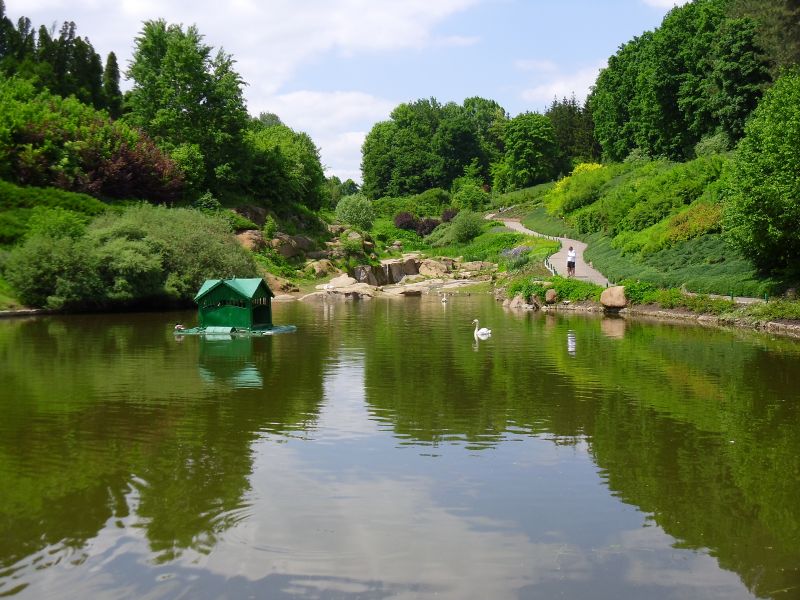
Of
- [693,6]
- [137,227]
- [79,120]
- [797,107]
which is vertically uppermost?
[693,6]

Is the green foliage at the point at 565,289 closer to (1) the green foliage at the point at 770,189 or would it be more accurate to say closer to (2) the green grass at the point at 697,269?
(2) the green grass at the point at 697,269

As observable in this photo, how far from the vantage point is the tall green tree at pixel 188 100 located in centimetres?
6981

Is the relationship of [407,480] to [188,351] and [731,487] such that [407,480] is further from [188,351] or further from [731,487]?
[188,351]

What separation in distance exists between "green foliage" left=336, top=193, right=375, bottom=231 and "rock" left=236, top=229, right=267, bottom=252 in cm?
2670

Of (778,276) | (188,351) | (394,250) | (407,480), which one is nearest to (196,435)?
(407,480)

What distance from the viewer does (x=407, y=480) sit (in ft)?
38.1

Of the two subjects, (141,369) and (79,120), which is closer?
(141,369)

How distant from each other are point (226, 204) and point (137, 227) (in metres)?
24.1

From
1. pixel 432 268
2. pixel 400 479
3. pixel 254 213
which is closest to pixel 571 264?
pixel 432 268

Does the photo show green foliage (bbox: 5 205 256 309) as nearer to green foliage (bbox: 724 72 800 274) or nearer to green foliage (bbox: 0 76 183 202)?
green foliage (bbox: 0 76 183 202)

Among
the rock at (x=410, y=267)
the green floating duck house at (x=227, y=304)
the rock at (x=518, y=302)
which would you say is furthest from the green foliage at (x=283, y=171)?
the green floating duck house at (x=227, y=304)

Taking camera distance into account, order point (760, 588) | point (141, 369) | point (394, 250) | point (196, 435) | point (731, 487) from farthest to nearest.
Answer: point (394, 250)
point (141, 369)
point (196, 435)
point (731, 487)
point (760, 588)

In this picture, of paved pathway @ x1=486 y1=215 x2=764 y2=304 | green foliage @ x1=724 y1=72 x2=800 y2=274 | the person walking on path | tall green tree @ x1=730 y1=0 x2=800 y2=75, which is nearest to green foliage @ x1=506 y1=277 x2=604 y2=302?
paved pathway @ x1=486 y1=215 x2=764 y2=304

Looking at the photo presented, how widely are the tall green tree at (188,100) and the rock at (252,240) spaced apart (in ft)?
24.7
